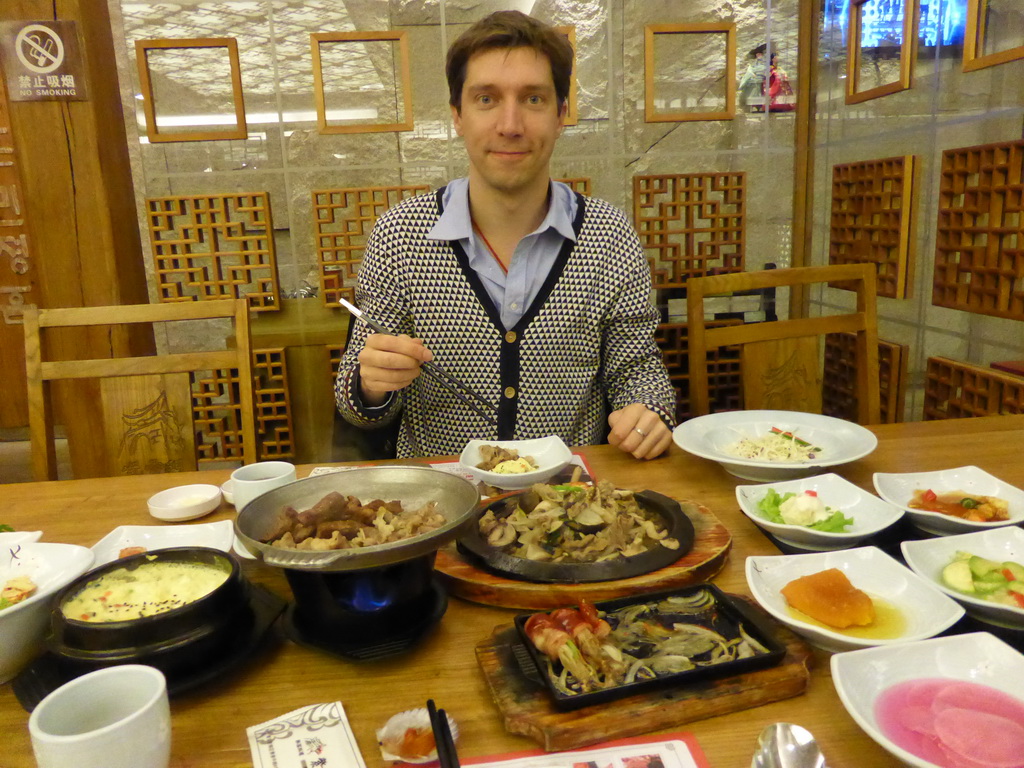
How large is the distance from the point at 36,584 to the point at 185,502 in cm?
47

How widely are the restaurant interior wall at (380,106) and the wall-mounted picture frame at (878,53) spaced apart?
309 millimetres

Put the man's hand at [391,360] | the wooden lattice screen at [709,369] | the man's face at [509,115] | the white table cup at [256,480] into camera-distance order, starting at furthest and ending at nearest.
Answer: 1. the wooden lattice screen at [709,369]
2. the man's face at [509,115]
3. the man's hand at [391,360]
4. the white table cup at [256,480]

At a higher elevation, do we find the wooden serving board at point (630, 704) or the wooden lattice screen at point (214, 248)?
the wooden lattice screen at point (214, 248)

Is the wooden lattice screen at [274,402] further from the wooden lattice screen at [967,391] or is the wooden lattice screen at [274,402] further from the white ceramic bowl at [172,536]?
the wooden lattice screen at [967,391]

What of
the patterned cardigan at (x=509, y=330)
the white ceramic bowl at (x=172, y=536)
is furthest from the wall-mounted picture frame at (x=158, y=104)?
the white ceramic bowl at (x=172, y=536)

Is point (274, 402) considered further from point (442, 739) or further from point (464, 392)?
point (442, 739)

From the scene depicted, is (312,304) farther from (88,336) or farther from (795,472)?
(795,472)

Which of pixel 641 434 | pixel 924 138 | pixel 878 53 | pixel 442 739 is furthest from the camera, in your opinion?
pixel 878 53

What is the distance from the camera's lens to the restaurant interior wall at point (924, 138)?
2.29 m

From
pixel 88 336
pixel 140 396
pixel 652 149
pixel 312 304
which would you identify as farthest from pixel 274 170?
pixel 652 149

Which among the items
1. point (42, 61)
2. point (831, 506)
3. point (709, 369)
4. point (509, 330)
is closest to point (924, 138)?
point (709, 369)

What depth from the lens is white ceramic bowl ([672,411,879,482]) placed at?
157 centimetres

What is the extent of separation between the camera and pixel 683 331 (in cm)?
338

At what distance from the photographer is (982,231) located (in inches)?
92.2
